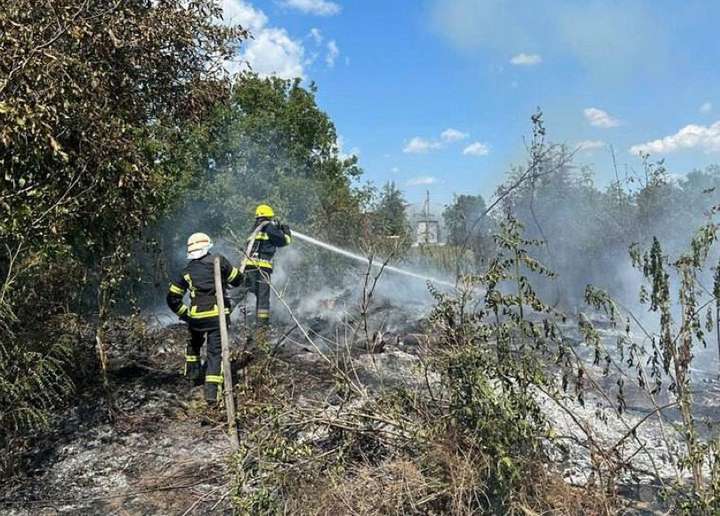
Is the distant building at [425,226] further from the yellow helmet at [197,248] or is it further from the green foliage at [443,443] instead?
the green foliage at [443,443]

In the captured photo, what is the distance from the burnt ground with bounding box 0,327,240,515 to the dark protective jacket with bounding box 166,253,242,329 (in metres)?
0.76

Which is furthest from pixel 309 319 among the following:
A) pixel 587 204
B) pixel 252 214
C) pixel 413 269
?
pixel 587 204

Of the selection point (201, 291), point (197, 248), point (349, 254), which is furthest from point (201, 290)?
point (349, 254)

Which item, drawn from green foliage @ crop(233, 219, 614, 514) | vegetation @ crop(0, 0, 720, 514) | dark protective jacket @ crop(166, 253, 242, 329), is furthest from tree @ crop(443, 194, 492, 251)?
green foliage @ crop(233, 219, 614, 514)

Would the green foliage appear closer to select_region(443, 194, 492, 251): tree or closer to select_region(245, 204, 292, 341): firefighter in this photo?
select_region(245, 204, 292, 341): firefighter

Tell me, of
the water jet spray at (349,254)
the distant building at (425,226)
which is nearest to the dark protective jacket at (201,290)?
the water jet spray at (349,254)

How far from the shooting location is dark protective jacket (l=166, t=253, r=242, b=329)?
225 inches

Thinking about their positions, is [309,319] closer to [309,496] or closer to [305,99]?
[305,99]

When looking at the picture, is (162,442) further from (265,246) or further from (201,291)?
(265,246)

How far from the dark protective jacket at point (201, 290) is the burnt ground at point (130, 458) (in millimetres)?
761

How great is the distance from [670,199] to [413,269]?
4.50 meters

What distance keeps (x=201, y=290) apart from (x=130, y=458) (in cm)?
164

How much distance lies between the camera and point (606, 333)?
852 centimetres

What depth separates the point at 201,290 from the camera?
5738 millimetres
